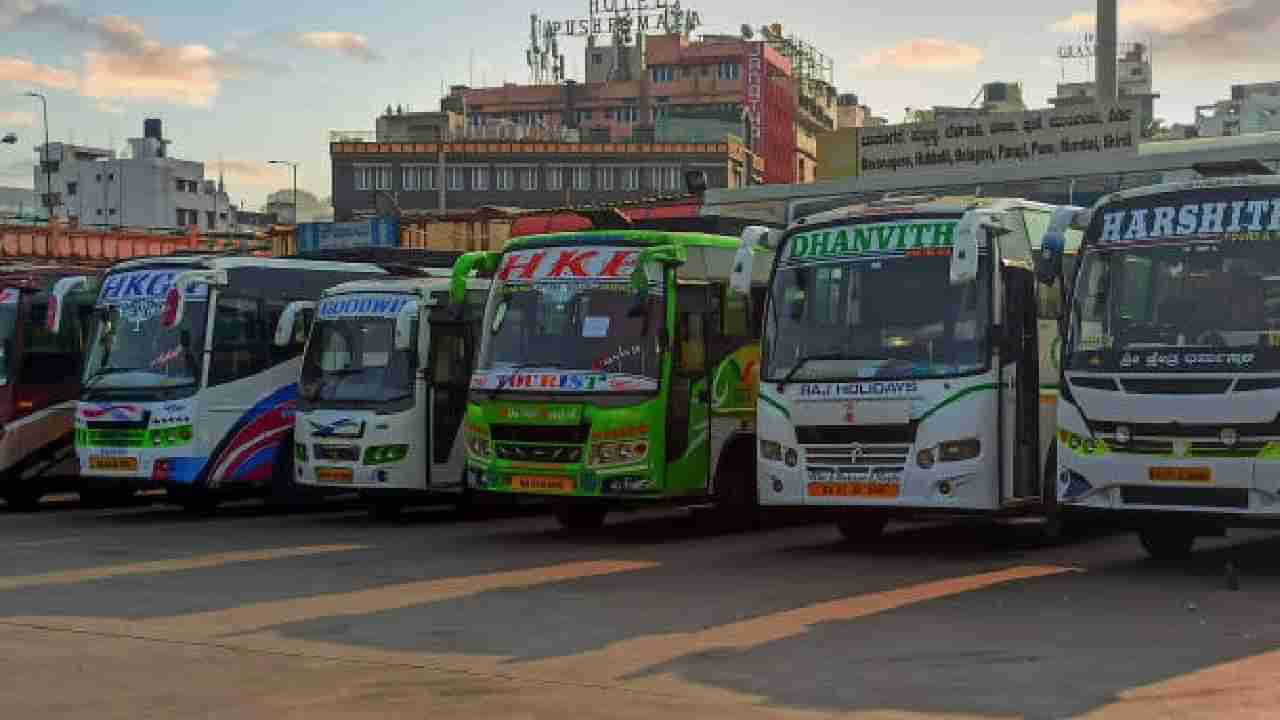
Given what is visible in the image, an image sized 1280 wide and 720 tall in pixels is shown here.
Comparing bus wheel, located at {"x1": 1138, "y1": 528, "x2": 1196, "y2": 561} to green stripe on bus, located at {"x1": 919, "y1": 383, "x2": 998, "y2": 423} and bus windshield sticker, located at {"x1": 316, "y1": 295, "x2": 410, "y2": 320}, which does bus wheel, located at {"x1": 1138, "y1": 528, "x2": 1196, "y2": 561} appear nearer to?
green stripe on bus, located at {"x1": 919, "y1": 383, "x2": 998, "y2": 423}

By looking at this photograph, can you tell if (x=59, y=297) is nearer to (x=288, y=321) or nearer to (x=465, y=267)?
(x=288, y=321)

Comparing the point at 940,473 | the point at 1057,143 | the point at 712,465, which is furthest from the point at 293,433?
the point at 1057,143

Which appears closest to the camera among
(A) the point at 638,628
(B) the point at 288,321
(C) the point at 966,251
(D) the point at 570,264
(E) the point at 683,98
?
(A) the point at 638,628

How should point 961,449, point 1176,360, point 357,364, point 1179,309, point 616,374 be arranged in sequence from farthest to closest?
point 357,364, point 616,374, point 961,449, point 1179,309, point 1176,360

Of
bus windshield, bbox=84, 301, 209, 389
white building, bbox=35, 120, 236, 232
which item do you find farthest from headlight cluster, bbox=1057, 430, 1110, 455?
white building, bbox=35, 120, 236, 232

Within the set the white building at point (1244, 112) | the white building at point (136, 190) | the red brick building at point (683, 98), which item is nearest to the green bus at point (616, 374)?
the white building at point (1244, 112)

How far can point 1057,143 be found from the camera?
39812 mm

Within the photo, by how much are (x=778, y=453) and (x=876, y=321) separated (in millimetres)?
1424

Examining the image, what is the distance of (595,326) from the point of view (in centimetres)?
1889

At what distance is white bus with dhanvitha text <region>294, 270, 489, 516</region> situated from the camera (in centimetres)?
2191

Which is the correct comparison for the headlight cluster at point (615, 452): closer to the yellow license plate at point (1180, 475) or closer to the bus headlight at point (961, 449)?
the bus headlight at point (961, 449)

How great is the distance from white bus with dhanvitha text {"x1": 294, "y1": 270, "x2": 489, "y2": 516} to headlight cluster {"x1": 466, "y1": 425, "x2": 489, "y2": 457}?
2.24 m

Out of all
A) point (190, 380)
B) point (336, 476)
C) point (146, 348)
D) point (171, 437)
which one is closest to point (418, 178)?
point (146, 348)

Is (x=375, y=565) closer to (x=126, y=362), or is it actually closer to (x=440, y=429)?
(x=440, y=429)
